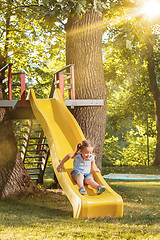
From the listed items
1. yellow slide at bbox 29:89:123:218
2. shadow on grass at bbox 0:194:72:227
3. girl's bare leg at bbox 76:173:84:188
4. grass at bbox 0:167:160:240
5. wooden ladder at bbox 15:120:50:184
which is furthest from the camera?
wooden ladder at bbox 15:120:50:184

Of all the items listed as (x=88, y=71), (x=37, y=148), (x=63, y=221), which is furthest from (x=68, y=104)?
(x=37, y=148)

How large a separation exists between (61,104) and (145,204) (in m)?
3.24

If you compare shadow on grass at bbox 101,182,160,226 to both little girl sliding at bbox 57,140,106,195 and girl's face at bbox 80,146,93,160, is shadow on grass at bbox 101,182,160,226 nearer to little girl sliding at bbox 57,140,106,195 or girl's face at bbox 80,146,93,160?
little girl sliding at bbox 57,140,106,195

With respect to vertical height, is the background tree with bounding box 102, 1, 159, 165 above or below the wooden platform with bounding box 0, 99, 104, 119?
above

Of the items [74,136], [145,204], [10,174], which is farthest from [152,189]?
[10,174]

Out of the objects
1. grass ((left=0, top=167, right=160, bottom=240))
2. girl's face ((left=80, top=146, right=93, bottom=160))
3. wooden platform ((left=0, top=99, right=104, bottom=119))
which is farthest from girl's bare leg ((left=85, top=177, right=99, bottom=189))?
wooden platform ((left=0, top=99, right=104, bottom=119))

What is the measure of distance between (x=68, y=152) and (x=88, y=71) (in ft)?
9.43

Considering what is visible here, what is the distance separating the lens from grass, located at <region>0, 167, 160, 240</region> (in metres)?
5.01

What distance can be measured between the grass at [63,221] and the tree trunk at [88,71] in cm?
206

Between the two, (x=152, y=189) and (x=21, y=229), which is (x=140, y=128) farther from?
(x=21, y=229)

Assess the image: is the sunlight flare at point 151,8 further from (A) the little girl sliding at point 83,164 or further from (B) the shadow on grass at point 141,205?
(B) the shadow on grass at point 141,205

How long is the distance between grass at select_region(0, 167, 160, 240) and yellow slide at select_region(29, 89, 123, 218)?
21 cm

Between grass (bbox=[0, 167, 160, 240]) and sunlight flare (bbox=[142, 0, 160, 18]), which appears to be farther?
sunlight flare (bbox=[142, 0, 160, 18])

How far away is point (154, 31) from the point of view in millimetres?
20922
